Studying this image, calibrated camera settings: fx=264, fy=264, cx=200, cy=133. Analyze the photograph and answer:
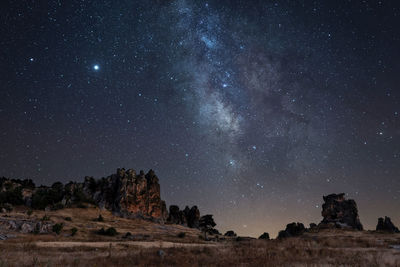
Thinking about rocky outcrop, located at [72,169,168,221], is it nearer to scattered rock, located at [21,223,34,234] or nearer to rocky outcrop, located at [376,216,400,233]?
scattered rock, located at [21,223,34,234]

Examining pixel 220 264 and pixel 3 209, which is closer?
pixel 220 264

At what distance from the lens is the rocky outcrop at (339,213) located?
11088 centimetres

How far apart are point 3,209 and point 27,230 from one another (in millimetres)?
30326

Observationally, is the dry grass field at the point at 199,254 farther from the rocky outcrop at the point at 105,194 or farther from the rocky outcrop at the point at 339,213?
the rocky outcrop at the point at 339,213

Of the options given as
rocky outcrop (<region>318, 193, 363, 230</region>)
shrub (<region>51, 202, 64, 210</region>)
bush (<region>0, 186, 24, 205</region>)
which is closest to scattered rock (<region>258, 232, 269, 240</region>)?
rocky outcrop (<region>318, 193, 363, 230</region>)

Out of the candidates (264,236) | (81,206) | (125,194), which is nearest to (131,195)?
(125,194)

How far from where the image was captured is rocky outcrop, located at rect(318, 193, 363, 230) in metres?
111

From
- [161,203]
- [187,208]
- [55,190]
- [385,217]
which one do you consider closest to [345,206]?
[385,217]

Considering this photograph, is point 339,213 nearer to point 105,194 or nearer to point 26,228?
point 105,194

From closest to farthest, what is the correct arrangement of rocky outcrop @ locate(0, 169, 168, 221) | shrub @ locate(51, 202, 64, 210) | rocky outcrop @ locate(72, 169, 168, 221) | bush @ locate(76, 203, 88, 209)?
shrub @ locate(51, 202, 64, 210)
rocky outcrop @ locate(0, 169, 168, 221)
bush @ locate(76, 203, 88, 209)
rocky outcrop @ locate(72, 169, 168, 221)

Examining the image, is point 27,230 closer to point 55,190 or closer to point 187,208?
point 55,190

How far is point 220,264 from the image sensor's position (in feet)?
47.5

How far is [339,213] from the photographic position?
116 meters

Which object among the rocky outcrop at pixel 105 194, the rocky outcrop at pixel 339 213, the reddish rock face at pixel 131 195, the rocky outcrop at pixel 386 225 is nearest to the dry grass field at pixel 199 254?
the rocky outcrop at pixel 105 194
